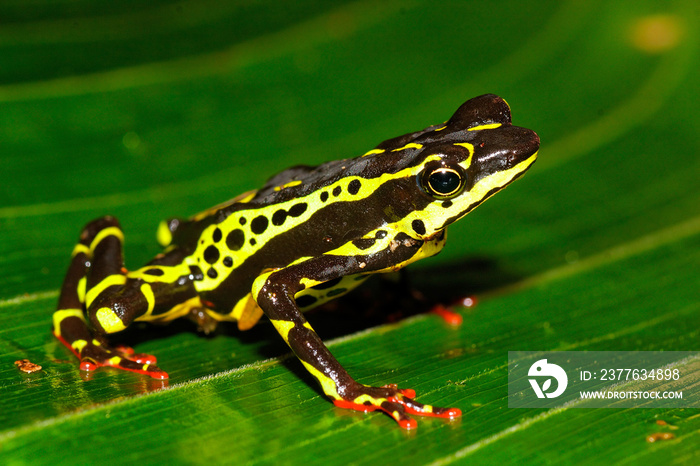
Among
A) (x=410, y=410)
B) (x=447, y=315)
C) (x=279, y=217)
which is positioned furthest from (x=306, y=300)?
(x=410, y=410)

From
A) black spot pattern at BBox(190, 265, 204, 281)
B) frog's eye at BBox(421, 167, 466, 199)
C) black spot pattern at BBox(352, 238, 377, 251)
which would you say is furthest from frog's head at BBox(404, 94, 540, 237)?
black spot pattern at BBox(190, 265, 204, 281)

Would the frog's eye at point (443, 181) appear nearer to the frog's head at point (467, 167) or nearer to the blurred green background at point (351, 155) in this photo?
the frog's head at point (467, 167)

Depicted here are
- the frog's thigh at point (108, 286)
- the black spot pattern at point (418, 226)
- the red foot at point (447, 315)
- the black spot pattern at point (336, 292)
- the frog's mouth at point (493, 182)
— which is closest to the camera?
the frog's mouth at point (493, 182)

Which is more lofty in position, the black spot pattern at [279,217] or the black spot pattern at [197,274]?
the black spot pattern at [279,217]

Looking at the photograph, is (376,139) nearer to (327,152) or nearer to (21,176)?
(327,152)

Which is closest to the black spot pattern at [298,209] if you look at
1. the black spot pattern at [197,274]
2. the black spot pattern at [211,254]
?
the black spot pattern at [211,254]

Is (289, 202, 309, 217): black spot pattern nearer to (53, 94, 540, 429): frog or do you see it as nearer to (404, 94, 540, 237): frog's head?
(53, 94, 540, 429): frog

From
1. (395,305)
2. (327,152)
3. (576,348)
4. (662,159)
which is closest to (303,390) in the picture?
(395,305)

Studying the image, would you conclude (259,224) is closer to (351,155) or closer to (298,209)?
(298,209)
